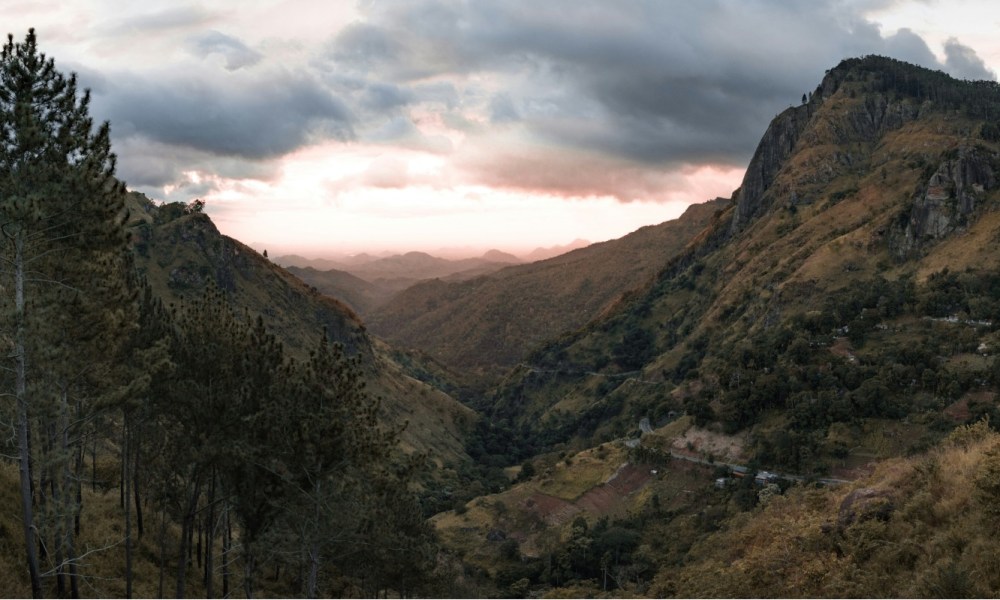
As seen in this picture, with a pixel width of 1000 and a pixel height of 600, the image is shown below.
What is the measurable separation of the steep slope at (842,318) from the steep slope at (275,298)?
122 feet

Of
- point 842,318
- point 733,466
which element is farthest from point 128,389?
point 842,318

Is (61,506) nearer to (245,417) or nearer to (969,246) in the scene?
(245,417)

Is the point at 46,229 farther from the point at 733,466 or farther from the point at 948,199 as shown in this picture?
the point at 948,199

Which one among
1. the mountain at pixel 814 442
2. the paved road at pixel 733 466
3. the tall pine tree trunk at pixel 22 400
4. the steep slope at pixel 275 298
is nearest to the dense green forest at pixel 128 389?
the tall pine tree trunk at pixel 22 400

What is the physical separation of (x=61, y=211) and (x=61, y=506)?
32.1 ft

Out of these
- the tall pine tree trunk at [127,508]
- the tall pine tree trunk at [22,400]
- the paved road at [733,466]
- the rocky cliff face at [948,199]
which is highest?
the rocky cliff face at [948,199]

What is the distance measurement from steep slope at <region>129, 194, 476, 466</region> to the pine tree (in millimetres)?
112429

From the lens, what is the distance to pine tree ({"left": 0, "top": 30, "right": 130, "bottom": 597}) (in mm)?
17828

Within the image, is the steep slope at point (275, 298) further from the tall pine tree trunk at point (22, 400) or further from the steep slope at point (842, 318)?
the tall pine tree trunk at point (22, 400)

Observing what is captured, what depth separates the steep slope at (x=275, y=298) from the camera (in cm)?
13675

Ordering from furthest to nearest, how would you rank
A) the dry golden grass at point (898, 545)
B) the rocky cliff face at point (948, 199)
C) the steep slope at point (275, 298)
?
the steep slope at point (275, 298)
the rocky cliff face at point (948, 199)
the dry golden grass at point (898, 545)

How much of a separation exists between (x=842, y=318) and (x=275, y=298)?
13504 centimetres

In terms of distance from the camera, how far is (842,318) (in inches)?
4151

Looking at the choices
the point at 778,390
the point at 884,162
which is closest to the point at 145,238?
the point at 778,390
